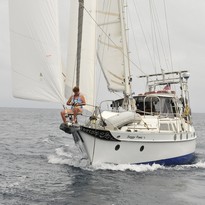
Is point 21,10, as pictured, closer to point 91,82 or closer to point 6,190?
point 91,82

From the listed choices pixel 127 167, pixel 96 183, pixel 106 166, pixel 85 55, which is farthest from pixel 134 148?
pixel 85 55

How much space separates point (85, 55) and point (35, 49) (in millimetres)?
2644

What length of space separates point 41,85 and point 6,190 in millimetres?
3529

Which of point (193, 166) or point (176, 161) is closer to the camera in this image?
point (176, 161)

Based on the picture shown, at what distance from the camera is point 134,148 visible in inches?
599

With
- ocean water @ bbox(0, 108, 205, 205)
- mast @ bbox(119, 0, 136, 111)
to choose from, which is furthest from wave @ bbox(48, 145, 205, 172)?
mast @ bbox(119, 0, 136, 111)

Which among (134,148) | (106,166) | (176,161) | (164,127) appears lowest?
(176,161)

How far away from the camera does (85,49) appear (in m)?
14.7

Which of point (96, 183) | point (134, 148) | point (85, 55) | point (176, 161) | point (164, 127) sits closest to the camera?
point (96, 183)

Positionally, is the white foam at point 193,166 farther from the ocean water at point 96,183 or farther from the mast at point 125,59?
the mast at point 125,59

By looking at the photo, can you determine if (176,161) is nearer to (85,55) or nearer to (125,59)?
(125,59)

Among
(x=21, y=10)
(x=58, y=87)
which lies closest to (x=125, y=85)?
(x=58, y=87)

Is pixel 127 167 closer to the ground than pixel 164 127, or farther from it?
closer to the ground

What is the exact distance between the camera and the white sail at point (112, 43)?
60.7 feet
